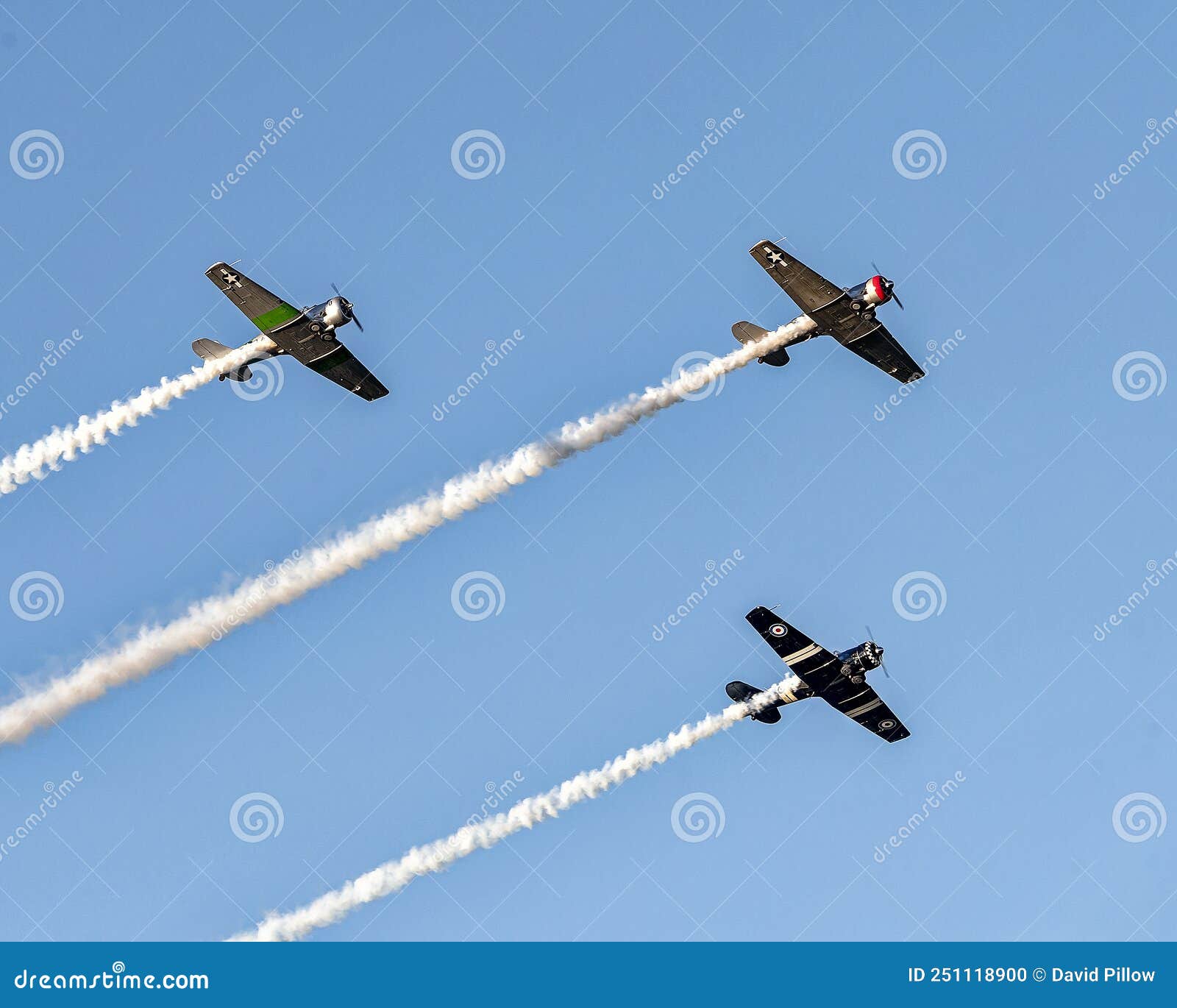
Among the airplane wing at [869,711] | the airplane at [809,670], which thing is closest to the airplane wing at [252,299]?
the airplane at [809,670]

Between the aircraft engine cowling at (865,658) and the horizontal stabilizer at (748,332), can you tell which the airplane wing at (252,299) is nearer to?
the horizontal stabilizer at (748,332)

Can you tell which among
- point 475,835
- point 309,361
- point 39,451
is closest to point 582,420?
point 309,361

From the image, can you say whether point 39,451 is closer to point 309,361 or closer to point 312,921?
point 309,361

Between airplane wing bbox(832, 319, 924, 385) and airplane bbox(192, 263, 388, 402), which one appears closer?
airplane bbox(192, 263, 388, 402)

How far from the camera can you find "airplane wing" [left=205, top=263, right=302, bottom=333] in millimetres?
63375

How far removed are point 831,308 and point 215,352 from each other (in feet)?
83.3

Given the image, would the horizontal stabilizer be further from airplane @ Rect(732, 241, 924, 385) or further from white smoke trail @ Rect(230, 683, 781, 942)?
white smoke trail @ Rect(230, 683, 781, 942)

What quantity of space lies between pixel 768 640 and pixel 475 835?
14.7 meters

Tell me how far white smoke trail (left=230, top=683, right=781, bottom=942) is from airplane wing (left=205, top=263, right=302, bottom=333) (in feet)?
72.9

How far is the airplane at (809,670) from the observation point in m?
64.0

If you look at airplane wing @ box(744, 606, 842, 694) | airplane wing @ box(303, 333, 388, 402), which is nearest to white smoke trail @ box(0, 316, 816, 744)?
airplane wing @ box(303, 333, 388, 402)

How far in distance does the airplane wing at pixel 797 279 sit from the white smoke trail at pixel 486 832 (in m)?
15.8

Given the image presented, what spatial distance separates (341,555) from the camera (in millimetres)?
66875

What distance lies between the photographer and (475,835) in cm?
6625
